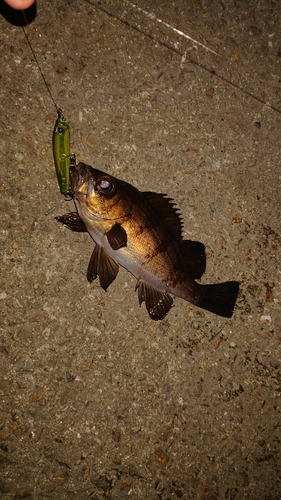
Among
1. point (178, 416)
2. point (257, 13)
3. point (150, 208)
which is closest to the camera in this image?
point (150, 208)

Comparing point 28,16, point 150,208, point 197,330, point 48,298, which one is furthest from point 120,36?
point 197,330

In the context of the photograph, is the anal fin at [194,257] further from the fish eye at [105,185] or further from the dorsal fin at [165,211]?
the fish eye at [105,185]

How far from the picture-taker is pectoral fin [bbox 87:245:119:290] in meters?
2.78

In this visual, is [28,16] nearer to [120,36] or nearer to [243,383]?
[120,36]

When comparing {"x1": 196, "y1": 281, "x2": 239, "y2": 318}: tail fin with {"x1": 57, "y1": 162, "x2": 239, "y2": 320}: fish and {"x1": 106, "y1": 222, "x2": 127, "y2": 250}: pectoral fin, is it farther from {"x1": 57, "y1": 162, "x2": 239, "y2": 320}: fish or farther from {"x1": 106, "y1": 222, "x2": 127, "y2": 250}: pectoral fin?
{"x1": 106, "y1": 222, "x2": 127, "y2": 250}: pectoral fin

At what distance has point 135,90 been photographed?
3168 millimetres

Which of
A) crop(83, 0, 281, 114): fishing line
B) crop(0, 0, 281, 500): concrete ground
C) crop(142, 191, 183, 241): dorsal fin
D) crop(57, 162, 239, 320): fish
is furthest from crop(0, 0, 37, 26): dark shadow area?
crop(142, 191, 183, 241): dorsal fin

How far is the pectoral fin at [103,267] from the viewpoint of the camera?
9.12ft

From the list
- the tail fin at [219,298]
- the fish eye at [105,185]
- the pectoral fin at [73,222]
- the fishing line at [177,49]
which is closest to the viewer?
the fish eye at [105,185]

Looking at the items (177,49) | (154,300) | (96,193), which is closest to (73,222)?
(96,193)

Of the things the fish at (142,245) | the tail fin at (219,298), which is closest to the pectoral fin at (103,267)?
the fish at (142,245)

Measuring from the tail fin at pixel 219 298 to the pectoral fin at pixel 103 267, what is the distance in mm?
719

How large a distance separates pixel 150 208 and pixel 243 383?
178 centimetres

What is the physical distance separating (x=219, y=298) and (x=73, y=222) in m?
1.30
